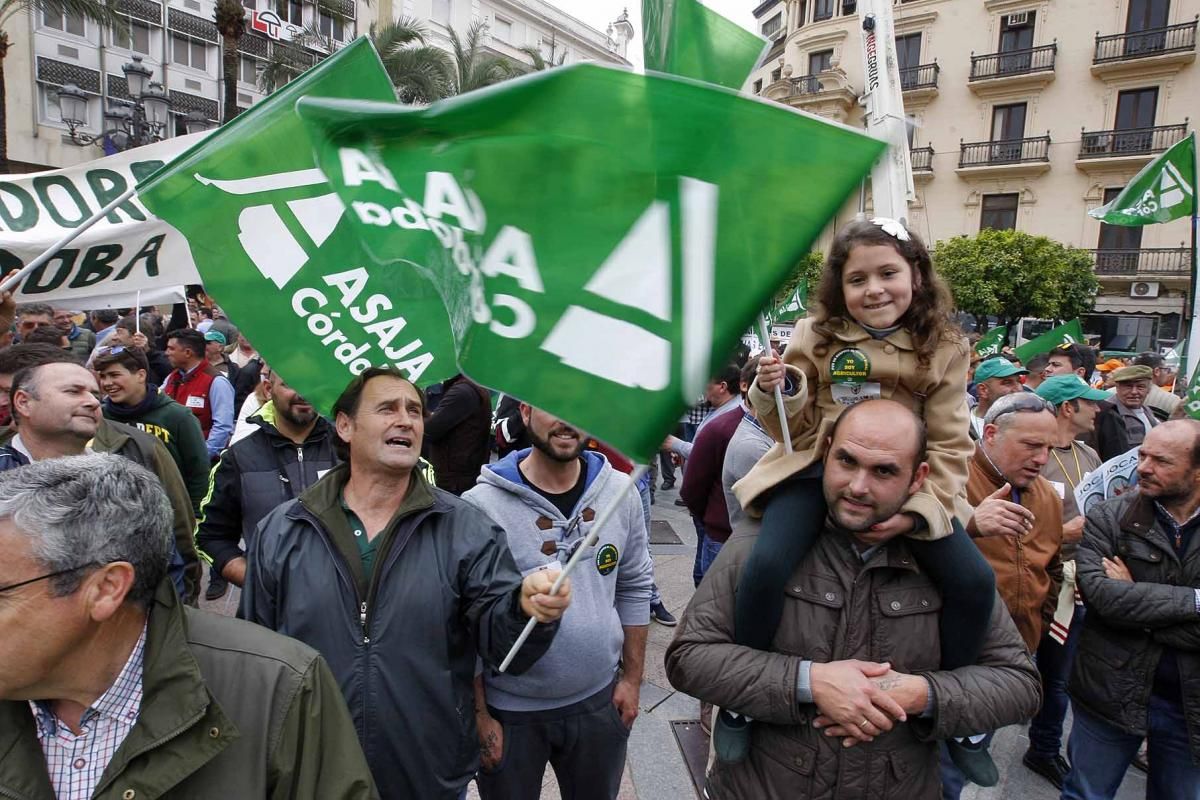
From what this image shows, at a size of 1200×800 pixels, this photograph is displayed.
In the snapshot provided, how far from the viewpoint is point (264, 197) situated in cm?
271

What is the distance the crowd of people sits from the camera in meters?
1.45

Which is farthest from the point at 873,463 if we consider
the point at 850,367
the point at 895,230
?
the point at 895,230

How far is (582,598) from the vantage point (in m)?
2.66

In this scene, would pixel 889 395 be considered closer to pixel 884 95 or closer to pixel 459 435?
pixel 459 435

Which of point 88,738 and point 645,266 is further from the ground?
point 645,266

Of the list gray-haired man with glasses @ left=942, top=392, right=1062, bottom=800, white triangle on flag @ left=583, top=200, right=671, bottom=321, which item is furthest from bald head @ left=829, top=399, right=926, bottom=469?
gray-haired man with glasses @ left=942, top=392, right=1062, bottom=800

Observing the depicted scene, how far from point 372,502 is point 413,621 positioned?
0.42 m

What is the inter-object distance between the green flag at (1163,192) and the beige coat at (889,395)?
4676 millimetres

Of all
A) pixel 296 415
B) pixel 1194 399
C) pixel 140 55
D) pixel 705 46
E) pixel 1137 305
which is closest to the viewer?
pixel 705 46

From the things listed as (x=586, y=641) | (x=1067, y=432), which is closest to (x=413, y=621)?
(x=586, y=641)

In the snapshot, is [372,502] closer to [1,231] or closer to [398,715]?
[398,715]

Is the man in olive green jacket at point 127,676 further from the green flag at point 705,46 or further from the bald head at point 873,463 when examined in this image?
the green flag at point 705,46

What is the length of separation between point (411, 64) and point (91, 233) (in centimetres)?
2291

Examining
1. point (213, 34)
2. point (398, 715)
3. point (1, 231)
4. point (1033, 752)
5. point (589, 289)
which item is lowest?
point (1033, 752)
